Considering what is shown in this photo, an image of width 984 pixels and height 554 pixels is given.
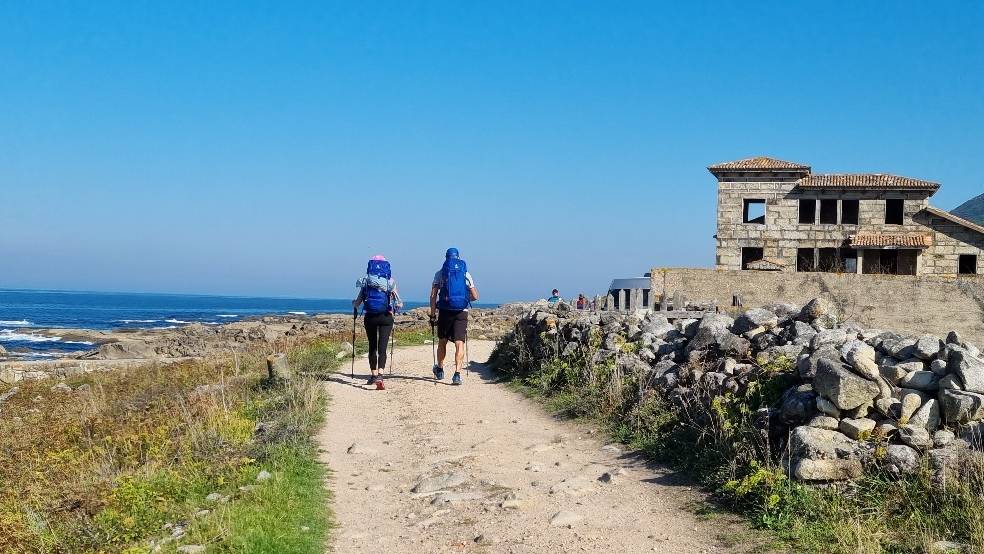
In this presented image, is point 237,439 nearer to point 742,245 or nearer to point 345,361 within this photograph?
point 345,361

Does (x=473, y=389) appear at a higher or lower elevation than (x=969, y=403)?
lower

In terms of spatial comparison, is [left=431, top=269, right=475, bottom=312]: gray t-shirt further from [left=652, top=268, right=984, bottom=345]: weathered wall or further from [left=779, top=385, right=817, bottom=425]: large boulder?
[left=652, top=268, right=984, bottom=345]: weathered wall

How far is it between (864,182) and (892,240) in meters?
3.05

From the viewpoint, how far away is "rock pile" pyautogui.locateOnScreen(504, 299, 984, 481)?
20.7ft

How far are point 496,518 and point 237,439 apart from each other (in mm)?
3761

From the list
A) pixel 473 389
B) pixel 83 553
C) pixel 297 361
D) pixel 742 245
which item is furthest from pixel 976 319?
pixel 83 553

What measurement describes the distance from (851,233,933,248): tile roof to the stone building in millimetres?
44

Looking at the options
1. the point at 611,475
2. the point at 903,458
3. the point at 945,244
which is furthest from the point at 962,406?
the point at 945,244

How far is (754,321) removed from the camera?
1018 centimetres

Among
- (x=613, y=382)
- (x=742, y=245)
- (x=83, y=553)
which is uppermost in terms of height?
(x=742, y=245)

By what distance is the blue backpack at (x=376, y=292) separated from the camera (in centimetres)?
1301

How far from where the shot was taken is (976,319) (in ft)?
74.6

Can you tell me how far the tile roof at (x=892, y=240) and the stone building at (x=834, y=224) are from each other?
0.04m

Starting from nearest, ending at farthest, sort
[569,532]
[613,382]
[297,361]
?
[569,532]
[613,382]
[297,361]
